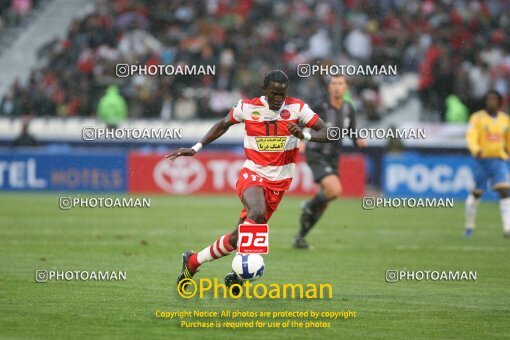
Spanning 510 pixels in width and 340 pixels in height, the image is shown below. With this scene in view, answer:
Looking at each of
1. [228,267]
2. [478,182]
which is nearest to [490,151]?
[478,182]

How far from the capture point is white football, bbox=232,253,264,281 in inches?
405

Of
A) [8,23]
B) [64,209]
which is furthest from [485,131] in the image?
[8,23]

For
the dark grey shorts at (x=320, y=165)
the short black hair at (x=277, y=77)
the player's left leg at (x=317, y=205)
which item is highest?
the short black hair at (x=277, y=77)

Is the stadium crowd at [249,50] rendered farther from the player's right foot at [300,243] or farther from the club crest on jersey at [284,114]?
the club crest on jersey at [284,114]

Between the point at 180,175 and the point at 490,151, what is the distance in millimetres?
10869

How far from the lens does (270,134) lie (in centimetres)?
1123

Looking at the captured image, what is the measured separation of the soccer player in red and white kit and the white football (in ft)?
2.59

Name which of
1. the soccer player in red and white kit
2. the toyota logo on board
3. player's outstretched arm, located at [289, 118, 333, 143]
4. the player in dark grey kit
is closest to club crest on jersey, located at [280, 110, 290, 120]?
the soccer player in red and white kit

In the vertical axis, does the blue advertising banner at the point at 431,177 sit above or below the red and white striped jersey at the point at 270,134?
above

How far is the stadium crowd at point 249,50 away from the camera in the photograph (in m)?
32.2

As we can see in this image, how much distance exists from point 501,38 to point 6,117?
15.9 metres

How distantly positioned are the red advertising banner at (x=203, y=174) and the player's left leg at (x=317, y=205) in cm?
1074

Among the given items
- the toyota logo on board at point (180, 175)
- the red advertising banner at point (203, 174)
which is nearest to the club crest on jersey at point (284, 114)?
the red advertising banner at point (203, 174)

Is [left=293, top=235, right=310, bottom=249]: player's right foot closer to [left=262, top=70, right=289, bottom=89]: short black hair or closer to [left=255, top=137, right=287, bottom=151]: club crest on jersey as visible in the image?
[left=255, top=137, right=287, bottom=151]: club crest on jersey
